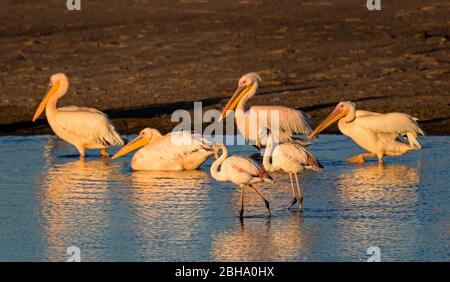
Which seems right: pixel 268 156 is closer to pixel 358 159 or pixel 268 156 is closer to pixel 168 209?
pixel 168 209

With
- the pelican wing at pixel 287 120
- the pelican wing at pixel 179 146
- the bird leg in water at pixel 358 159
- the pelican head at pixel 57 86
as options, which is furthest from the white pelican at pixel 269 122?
the pelican head at pixel 57 86

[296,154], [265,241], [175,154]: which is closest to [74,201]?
[175,154]

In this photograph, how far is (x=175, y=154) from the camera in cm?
1096

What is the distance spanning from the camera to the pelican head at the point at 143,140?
11.6 m

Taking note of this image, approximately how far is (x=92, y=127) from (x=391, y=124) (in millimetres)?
2851

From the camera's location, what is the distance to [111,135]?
11953mm

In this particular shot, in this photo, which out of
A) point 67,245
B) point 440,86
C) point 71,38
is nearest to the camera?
point 67,245

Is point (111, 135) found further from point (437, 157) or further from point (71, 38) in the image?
point (71, 38)

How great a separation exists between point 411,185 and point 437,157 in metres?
1.48

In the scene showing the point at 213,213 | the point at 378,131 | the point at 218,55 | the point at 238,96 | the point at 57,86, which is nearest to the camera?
the point at 213,213

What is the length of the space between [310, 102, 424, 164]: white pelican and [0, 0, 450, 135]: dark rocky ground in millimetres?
1588

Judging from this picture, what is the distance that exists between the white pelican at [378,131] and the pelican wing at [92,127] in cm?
212

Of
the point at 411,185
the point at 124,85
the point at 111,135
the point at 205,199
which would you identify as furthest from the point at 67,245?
the point at 124,85

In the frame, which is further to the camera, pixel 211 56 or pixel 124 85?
pixel 211 56
